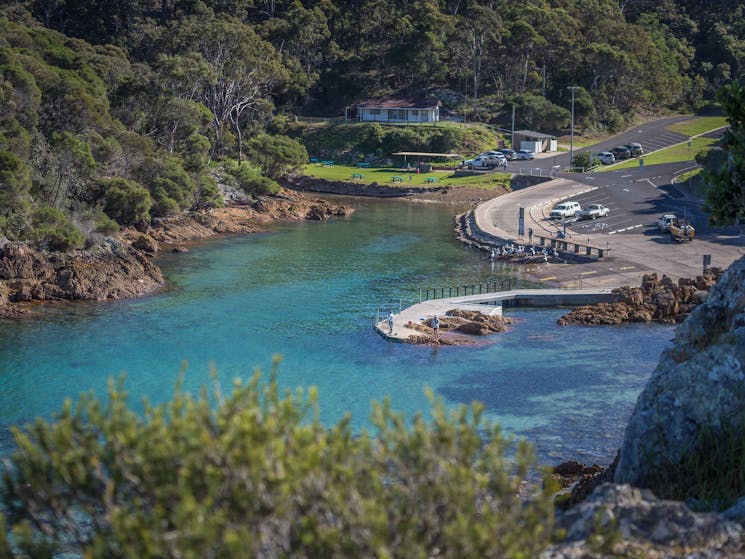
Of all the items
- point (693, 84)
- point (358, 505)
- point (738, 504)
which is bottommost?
point (738, 504)

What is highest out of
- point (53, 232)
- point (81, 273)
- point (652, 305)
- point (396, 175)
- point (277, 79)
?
point (277, 79)

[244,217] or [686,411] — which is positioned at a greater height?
[244,217]

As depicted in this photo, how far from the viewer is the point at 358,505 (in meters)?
13.8

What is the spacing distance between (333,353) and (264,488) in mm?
35450

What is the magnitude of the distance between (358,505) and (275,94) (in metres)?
128

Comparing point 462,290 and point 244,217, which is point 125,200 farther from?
point 462,290

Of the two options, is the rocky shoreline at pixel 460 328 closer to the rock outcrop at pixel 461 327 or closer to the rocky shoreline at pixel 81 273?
Result: the rock outcrop at pixel 461 327

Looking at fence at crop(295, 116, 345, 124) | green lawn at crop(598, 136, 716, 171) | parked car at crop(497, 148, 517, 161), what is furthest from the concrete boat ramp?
fence at crop(295, 116, 345, 124)

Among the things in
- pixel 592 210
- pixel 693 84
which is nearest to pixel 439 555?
pixel 592 210

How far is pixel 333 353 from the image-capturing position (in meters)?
48.9

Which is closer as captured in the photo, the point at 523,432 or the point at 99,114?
the point at 523,432

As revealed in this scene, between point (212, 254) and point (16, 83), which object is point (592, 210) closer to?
point (212, 254)

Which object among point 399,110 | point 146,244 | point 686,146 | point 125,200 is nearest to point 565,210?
point 146,244

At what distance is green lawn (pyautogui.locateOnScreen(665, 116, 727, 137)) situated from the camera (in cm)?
12900
